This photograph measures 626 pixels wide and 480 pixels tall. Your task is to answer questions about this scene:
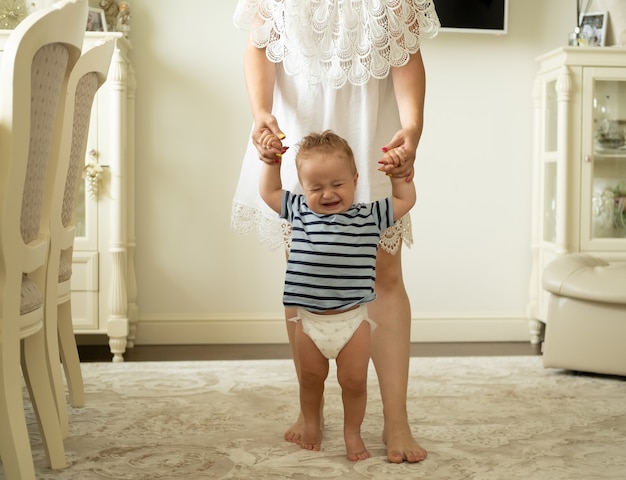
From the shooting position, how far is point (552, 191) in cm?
373

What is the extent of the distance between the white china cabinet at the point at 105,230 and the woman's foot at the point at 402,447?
167 cm

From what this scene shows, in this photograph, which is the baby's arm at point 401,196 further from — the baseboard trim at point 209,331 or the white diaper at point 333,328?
the baseboard trim at point 209,331

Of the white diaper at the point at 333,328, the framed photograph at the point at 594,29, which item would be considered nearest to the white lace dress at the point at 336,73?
the white diaper at the point at 333,328

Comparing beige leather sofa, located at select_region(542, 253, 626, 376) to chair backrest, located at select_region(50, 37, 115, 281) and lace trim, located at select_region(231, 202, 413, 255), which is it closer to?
lace trim, located at select_region(231, 202, 413, 255)

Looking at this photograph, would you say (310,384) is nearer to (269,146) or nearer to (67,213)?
(269,146)

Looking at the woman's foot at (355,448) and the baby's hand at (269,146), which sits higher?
the baby's hand at (269,146)

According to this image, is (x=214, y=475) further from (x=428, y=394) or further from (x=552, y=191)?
(x=552, y=191)

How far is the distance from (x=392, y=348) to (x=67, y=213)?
0.98 m

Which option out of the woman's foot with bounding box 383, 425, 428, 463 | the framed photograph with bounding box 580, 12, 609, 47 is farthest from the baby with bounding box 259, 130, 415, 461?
the framed photograph with bounding box 580, 12, 609, 47

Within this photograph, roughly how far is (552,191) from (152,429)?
221 centimetres

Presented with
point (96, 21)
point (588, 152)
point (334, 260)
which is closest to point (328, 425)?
point (334, 260)

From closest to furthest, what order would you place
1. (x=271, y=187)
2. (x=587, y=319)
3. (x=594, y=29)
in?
(x=271, y=187), (x=587, y=319), (x=594, y=29)

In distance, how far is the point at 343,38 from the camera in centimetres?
200

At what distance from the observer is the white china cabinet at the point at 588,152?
3.56 metres
